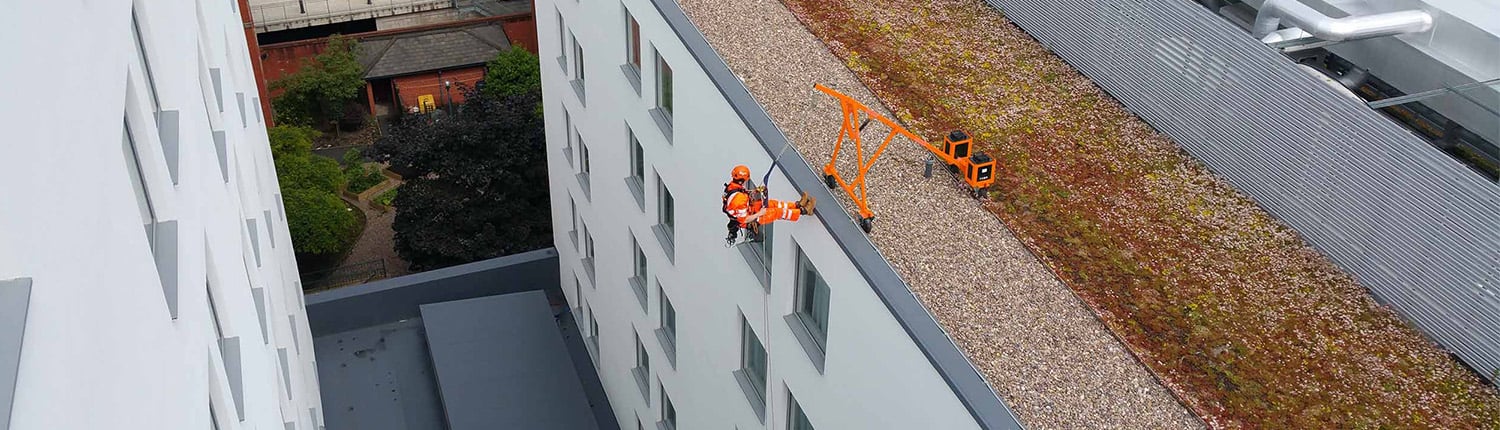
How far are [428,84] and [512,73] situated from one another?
4.93 metres

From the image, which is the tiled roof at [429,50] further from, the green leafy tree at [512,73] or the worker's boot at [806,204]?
the worker's boot at [806,204]

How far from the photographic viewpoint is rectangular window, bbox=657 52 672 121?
19234 millimetres

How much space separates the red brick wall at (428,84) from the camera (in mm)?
42281

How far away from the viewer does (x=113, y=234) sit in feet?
23.3

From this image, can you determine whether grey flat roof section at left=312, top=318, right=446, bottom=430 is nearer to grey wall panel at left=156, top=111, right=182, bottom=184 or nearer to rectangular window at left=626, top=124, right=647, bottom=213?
rectangular window at left=626, top=124, right=647, bottom=213

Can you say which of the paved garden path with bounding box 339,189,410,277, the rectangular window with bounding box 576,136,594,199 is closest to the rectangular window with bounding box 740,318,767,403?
the rectangular window with bounding box 576,136,594,199

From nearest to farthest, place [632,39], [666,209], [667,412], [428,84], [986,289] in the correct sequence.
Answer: [986,289]
[632,39]
[666,209]
[667,412]
[428,84]

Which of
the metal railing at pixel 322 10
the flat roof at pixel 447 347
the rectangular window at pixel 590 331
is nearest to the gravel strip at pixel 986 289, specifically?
the flat roof at pixel 447 347

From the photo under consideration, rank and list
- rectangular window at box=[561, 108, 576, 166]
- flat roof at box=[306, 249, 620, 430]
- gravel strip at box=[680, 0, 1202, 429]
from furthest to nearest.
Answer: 1. flat roof at box=[306, 249, 620, 430]
2. rectangular window at box=[561, 108, 576, 166]
3. gravel strip at box=[680, 0, 1202, 429]

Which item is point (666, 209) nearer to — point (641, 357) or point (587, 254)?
point (641, 357)

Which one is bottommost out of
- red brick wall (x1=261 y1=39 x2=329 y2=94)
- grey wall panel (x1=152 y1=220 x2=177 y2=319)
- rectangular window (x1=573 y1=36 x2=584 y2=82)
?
red brick wall (x1=261 y1=39 x2=329 y2=94)

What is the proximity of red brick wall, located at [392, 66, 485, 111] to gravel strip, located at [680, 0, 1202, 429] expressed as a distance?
1056 inches

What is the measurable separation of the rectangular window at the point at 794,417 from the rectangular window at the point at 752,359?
77 cm

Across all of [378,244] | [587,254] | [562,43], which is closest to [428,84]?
[378,244]
